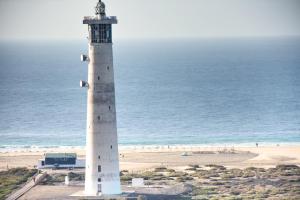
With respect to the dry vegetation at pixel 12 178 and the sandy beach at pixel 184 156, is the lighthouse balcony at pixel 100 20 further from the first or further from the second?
the sandy beach at pixel 184 156

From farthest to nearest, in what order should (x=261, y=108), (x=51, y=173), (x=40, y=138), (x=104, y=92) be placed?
(x=261, y=108) < (x=40, y=138) < (x=51, y=173) < (x=104, y=92)

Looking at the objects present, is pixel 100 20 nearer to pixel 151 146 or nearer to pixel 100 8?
pixel 100 8

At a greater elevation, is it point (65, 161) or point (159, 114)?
point (159, 114)

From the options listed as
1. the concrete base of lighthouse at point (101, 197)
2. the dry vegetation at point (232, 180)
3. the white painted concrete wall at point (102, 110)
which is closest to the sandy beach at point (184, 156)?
the dry vegetation at point (232, 180)

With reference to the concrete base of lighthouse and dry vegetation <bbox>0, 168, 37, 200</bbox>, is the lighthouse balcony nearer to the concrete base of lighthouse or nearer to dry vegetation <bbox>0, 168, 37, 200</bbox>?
the concrete base of lighthouse

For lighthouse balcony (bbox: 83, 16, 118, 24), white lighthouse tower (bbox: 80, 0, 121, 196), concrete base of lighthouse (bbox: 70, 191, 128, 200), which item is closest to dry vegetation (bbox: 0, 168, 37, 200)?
concrete base of lighthouse (bbox: 70, 191, 128, 200)

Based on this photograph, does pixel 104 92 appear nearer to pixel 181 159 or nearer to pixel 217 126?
pixel 181 159

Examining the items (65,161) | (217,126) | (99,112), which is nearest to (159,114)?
(217,126)

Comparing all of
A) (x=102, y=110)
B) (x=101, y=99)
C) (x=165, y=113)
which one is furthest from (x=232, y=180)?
(x=165, y=113)
